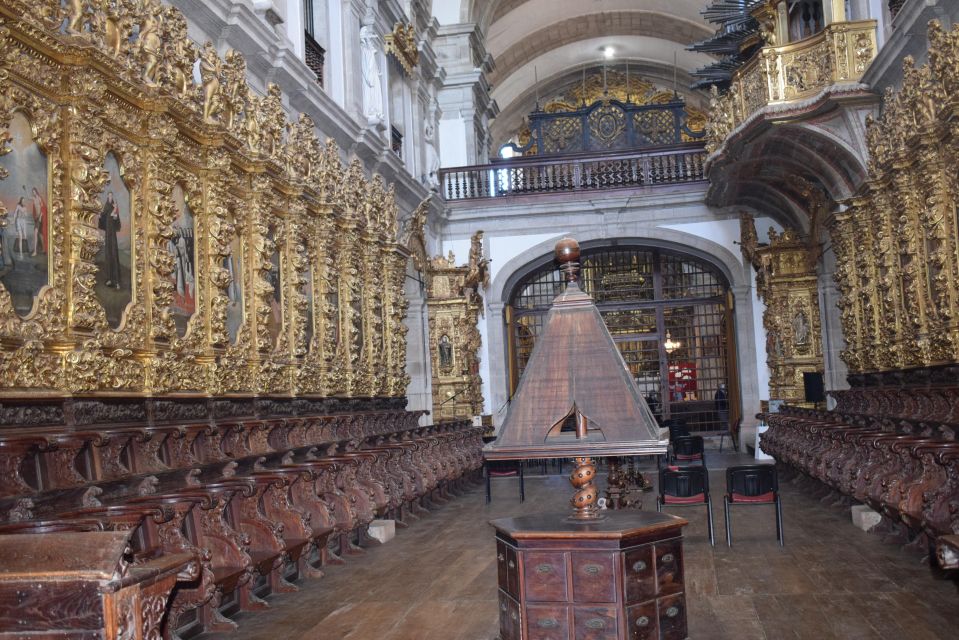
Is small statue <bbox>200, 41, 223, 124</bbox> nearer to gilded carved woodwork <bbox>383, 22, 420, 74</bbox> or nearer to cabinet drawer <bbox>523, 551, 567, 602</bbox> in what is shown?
cabinet drawer <bbox>523, 551, 567, 602</bbox>

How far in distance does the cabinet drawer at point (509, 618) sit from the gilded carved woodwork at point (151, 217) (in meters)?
3.30

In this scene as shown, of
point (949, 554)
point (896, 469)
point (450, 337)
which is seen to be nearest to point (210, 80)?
point (896, 469)

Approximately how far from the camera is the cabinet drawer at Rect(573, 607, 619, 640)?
12.7 ft

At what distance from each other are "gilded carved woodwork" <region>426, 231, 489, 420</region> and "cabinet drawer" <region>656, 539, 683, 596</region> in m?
14.7

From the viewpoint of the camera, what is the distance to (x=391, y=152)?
601 inches

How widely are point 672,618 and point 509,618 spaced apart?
0.74m

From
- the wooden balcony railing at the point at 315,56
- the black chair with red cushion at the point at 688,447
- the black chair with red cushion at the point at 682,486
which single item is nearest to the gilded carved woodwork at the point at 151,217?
the wooden balcony railing at the point at 315,56

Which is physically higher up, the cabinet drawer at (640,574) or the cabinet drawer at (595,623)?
the cabinet drawer at (640,574)

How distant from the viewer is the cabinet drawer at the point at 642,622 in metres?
3.91

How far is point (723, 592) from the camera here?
6.17 meters

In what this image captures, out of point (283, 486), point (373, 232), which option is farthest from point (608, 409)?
point (373, 232)

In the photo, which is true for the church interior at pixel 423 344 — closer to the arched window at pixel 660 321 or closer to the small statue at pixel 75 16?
the small statue at pixel 75 16

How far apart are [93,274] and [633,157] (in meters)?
15.9

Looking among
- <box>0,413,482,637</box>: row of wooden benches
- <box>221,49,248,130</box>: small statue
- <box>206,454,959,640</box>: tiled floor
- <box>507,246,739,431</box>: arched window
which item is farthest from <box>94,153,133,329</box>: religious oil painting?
<box>507,246,739,431</box>: arched window
